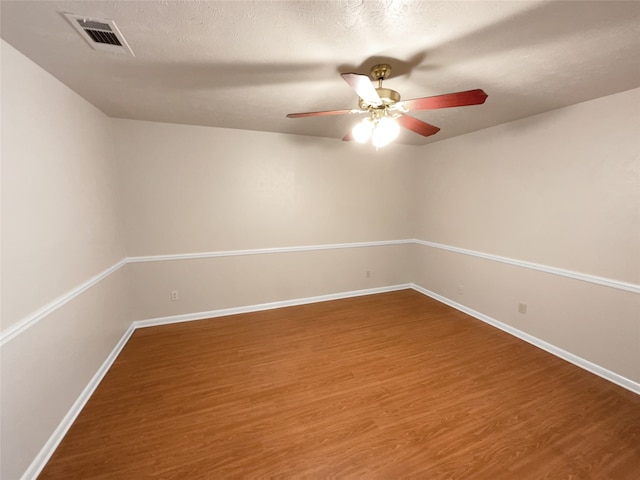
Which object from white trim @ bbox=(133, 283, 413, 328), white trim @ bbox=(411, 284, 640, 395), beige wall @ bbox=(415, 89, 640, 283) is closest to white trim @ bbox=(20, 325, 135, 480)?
white trim @ bbox=(133, 283, 413, 328)

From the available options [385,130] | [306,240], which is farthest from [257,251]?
[385,130]

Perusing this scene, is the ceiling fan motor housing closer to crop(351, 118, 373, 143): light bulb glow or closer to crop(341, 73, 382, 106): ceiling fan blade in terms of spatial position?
crop(341, 73, 382, 106): ceiling fan blade

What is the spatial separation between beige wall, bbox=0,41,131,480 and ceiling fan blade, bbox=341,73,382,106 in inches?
69.8

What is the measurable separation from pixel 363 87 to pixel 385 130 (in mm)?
377

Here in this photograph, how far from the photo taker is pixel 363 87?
1.33 metres

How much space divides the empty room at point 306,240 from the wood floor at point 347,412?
17 mm

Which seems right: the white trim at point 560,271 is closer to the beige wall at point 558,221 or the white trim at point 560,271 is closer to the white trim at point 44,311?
the beige wall at point 558,221

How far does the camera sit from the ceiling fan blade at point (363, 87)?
1214 millimetres

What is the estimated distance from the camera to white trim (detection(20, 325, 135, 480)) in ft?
4.61

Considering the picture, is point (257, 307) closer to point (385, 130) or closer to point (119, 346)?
point (119, 346)

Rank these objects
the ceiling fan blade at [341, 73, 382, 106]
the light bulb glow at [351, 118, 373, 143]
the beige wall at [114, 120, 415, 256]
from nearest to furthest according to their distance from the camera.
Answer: the ceiling fan blade at [341, 73, 382, 106]
the light bulb glow at [351, 118, 373, 143]
the beige wall at [114, 120, 415, 256]

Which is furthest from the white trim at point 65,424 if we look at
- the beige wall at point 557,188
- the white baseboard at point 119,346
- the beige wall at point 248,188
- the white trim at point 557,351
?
the beige wall at point 557,188

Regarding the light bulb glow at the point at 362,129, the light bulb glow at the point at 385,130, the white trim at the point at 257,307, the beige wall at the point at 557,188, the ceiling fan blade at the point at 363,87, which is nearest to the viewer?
the ceiling fan blade at the point at 363,87

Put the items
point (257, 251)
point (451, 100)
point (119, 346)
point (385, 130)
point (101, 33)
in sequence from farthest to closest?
point (257, 251)
point (119, 346)
point (385, 130)
point (451, 100)
point (101, 33)
